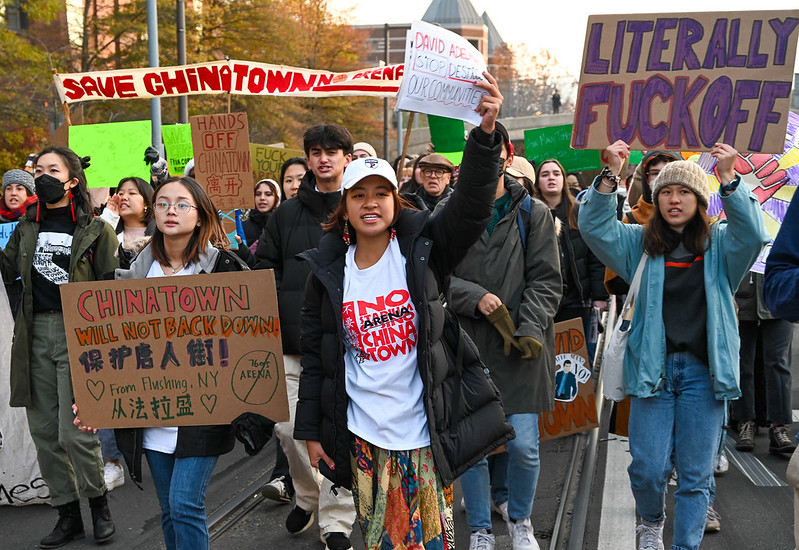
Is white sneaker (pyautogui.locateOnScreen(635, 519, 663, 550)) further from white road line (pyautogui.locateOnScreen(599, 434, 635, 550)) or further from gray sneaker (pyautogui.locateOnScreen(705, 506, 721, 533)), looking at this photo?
gray sneaker (pyautogui.locateOnScreen(705, 506, 721, 533))

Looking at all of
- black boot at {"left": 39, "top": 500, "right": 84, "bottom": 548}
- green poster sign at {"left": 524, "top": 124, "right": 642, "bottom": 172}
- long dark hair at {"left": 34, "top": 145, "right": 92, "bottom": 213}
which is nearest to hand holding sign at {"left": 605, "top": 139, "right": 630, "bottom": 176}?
long dark hair at {"left": 34, "top": 145, "right": 92, "bottom": 213}

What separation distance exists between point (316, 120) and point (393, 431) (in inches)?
1265

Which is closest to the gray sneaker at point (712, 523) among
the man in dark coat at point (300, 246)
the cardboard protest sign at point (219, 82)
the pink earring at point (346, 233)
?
the man in dark coat at point (300, 246)

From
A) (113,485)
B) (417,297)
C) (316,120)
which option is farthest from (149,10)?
(316,120)

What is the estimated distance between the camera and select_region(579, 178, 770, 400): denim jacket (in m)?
4.42

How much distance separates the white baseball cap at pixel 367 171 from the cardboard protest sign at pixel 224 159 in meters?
4.41

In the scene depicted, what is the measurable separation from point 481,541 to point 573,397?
1.89m

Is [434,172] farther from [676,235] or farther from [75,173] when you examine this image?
[676,235]

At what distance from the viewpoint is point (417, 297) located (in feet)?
11.7

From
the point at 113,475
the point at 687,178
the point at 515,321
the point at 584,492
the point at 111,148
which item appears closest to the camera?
the point at 687,178

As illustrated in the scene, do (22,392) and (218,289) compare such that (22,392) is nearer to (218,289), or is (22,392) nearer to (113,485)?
(113,485)

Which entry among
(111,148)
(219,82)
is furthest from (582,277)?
(111,148)

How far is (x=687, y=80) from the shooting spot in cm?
500

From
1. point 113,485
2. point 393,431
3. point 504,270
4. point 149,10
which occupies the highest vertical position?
point 149,10
